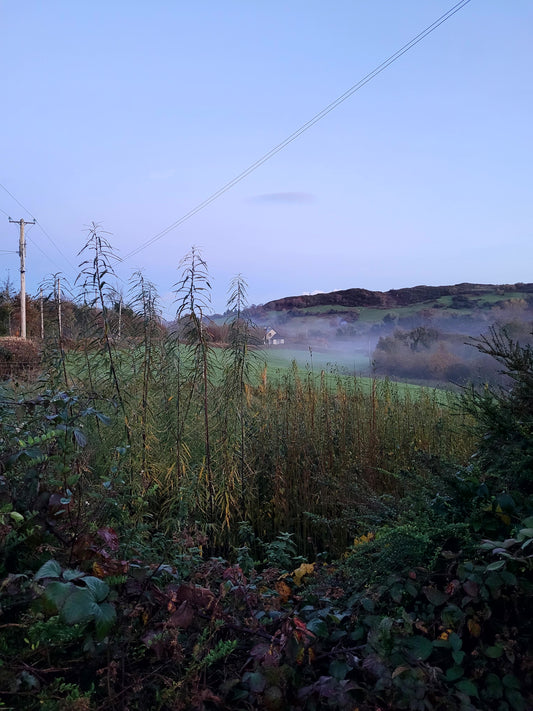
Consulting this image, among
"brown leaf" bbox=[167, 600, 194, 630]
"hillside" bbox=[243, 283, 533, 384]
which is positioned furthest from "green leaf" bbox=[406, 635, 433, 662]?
"hillside" bbox=[243, 283, 533, 384]

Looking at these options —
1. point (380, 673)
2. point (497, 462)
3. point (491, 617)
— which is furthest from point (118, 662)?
point (497, 462)

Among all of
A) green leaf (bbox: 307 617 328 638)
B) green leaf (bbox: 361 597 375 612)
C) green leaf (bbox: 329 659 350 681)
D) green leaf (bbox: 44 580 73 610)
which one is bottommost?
green leaf (bbox: 329 659 350 681)

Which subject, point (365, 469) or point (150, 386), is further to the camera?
point (365, 469)

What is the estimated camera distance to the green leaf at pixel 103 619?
146cm

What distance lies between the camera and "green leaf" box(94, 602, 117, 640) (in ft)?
4.80

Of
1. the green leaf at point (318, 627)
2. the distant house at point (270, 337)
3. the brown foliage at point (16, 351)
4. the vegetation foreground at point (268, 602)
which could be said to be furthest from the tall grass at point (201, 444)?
the brown foliage at point (16, 351)

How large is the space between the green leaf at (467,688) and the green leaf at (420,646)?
0.12 m

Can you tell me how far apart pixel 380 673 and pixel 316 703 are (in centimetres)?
23

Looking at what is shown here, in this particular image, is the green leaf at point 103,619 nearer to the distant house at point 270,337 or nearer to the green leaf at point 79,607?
the green leaf at point 79,607

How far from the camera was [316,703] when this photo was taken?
1.72 m

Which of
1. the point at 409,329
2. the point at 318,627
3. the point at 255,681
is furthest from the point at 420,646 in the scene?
the point at 409,329

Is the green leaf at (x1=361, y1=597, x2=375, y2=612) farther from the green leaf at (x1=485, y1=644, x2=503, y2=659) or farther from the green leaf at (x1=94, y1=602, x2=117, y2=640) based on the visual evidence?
the green leaf at (x1=94, y1=602, x2=117, y2=640)

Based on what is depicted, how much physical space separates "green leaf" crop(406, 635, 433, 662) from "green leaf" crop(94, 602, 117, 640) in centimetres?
94

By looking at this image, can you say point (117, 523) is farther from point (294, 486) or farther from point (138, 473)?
point (294, 486)
